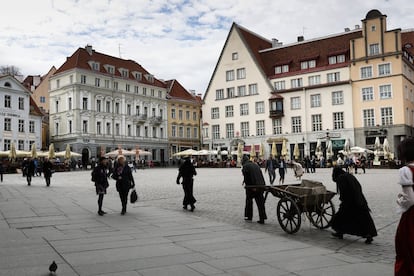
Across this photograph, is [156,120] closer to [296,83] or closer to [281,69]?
[281,69]

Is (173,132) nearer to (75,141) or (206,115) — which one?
(206,115)

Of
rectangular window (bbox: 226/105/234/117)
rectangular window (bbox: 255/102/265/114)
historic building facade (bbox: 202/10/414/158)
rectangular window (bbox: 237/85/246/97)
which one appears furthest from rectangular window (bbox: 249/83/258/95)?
rectangular window (bbox: 226/105/234/117)

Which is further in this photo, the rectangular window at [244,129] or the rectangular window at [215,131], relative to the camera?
the rectangular window at [215,131]

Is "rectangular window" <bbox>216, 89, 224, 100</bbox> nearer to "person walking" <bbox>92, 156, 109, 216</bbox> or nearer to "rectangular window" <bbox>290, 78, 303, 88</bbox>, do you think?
"rectangular window" <bbox>290, 78, 303, 88</bbox>

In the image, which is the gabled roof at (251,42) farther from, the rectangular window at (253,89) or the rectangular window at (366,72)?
the rectangular window at (366,72)

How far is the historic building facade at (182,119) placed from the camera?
74.6 meters

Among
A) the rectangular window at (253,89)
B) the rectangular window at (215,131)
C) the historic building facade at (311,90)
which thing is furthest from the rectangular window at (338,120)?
the rectangular window at (215,131)

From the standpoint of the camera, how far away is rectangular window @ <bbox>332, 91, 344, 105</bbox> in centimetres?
5600

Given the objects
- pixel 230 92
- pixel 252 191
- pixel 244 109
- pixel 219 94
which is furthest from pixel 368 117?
pixel 252 191

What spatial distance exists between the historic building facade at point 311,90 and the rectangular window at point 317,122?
4.2 inches

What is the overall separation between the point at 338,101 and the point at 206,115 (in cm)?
2180

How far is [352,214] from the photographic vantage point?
802 centimetres

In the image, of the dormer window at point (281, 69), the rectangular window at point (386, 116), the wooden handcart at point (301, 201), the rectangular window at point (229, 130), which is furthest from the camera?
the rectangular window at point (229, 130)

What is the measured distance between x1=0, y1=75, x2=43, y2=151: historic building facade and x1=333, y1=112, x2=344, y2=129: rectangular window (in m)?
40.3
